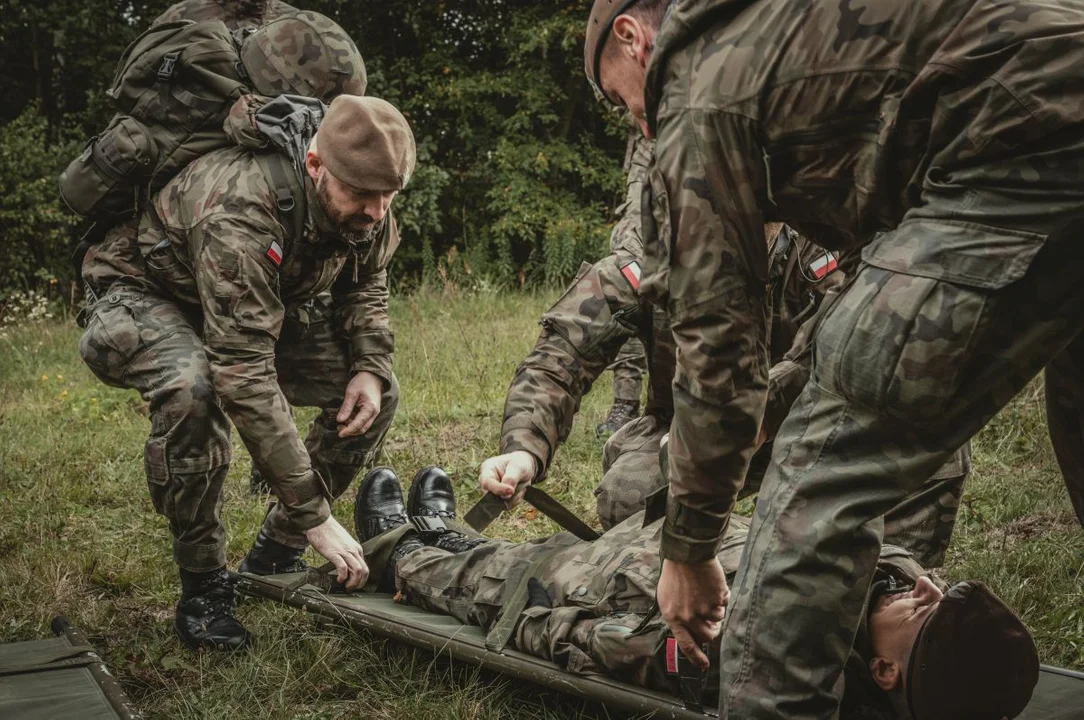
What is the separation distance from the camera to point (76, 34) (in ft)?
41.9

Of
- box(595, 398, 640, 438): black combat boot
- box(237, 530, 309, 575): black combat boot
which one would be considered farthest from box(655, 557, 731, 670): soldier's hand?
box(595, 398, 640, 438): black combat boot

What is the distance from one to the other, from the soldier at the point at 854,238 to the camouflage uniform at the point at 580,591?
27.3 inches

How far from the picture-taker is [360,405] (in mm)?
4129

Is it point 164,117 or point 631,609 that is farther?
point 164,117

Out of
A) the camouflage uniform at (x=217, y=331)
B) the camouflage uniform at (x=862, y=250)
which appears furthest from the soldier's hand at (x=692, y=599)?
the camouflage uniform at (x=217, y=331)

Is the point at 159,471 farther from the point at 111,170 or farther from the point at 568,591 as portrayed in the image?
the point at 568,591

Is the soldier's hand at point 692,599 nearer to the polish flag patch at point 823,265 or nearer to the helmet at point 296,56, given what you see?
the polish flag patch at point 823,265

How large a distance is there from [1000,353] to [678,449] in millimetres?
608

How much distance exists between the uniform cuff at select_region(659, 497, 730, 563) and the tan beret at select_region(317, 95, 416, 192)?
64.6 inches

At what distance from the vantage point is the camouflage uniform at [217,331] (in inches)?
132

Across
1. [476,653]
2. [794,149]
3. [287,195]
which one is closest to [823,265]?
[794,149]

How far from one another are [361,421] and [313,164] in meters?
1.03

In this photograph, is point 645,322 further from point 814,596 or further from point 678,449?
point 814,596

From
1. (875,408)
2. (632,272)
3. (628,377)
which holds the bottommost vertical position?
(628,377)
